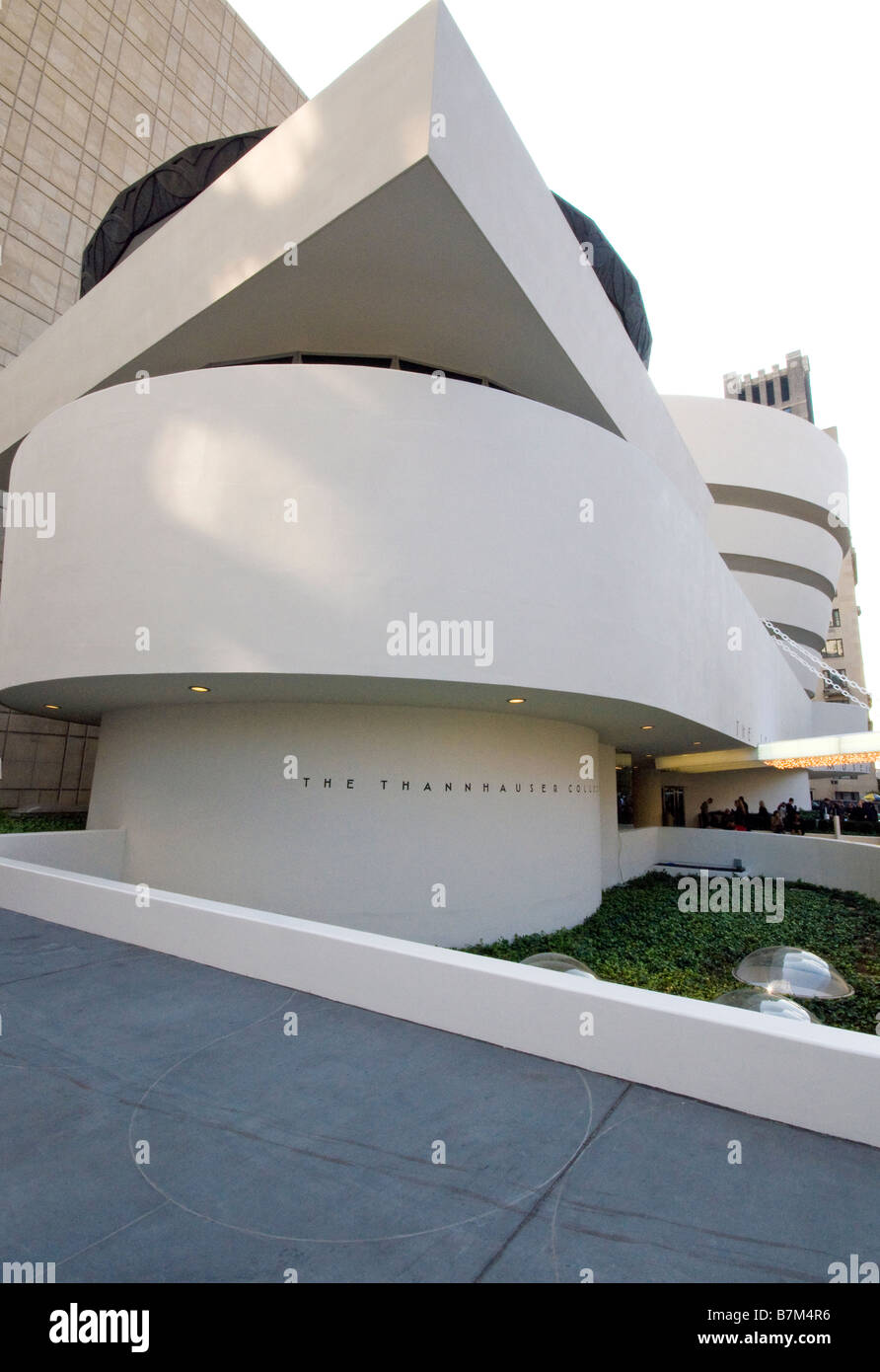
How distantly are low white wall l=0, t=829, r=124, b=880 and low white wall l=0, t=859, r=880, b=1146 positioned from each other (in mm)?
4945

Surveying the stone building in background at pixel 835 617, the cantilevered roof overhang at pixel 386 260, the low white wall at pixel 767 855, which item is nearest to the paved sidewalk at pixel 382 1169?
the cantilevered roof overhang at pixel 386 260

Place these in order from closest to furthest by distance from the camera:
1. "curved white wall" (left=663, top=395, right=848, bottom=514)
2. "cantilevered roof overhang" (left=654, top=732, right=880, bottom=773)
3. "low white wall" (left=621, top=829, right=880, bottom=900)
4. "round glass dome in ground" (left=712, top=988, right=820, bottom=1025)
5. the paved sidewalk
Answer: the paved sidewalk, "round glass dome in ground" (left=712, top=988, right=820, bottom=1025), "cantilevered roof overhang" (left=654, top=732, right=880, bottom=773), "low white wall" (left=621, top=829, right=880, bottom=900), "curved white wall" (left=663, top=395, right=848, bottom=514)

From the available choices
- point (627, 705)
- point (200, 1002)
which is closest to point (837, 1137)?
point (200, 1002)

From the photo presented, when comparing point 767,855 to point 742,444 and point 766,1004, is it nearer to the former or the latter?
point 766,1004

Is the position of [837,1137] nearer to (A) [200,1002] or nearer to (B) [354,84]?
(A) [200,1002]

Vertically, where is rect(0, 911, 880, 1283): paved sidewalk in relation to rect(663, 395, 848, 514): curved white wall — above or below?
below

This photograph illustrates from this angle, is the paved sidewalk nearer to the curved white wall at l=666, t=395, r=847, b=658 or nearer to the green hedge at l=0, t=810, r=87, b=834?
the green hedge at l=0, t=810, r=87, b=834

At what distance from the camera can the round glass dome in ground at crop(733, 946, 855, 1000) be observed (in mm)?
6840

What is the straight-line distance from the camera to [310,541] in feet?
26.3

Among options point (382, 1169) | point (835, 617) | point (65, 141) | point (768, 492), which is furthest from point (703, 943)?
point (835, 617)

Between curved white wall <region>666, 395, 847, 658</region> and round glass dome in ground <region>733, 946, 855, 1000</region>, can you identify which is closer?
round glass dome in ground <region>733, 946, 855, 1000</region>

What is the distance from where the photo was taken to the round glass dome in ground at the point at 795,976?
22.4 feet

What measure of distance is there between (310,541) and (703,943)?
33.3 ft

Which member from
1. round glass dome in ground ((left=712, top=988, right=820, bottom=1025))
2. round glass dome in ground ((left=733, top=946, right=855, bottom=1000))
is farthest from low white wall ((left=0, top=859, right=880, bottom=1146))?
round glass dome in ground ((left=733, top=946, right=855, bottom=1000))
